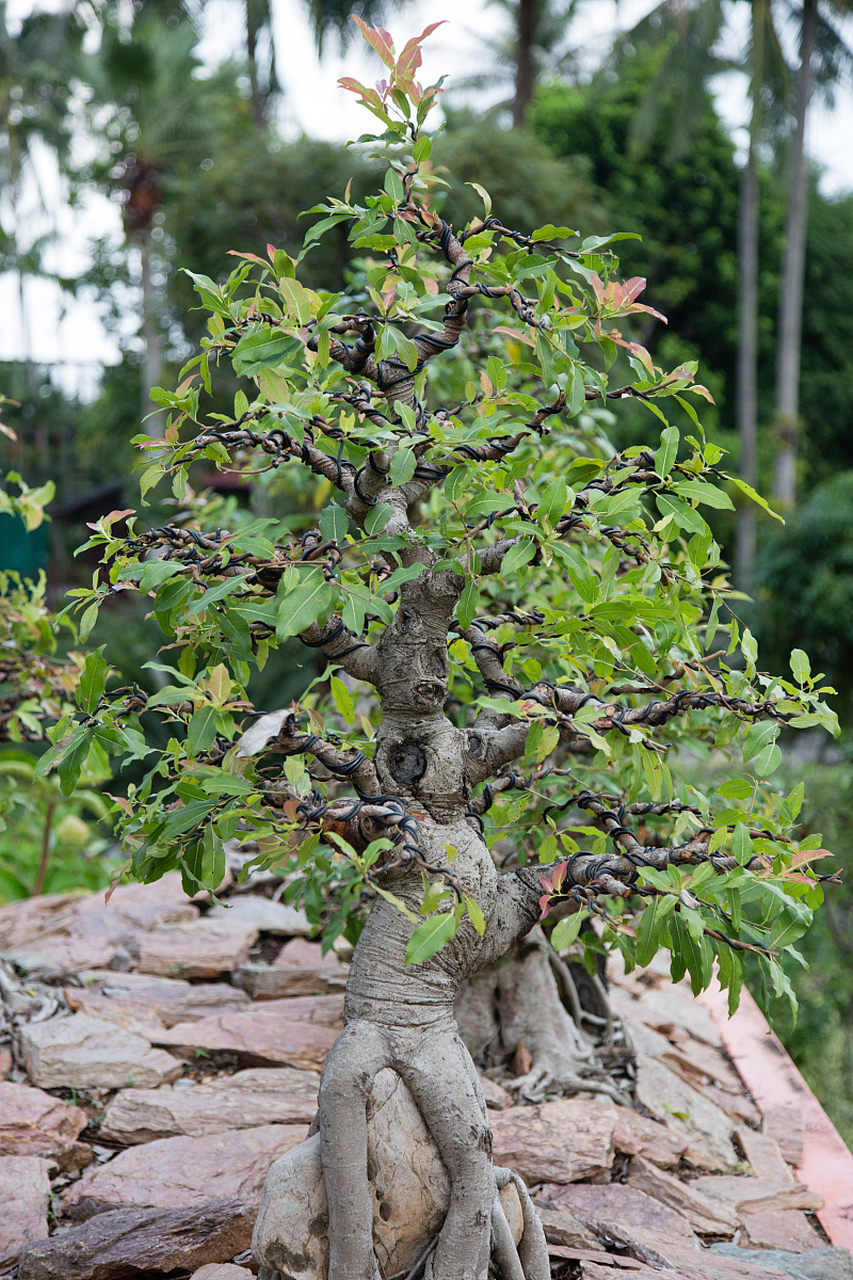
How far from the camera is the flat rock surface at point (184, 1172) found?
2414 mm

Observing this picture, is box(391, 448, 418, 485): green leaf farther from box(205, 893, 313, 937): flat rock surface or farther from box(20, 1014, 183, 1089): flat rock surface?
box(205, 893, 313, 937): flat rock surface

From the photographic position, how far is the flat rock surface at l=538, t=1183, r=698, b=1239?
2459 mm

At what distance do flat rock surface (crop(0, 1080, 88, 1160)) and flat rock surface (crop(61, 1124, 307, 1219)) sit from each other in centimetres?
13

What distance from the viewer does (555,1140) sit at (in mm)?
2689

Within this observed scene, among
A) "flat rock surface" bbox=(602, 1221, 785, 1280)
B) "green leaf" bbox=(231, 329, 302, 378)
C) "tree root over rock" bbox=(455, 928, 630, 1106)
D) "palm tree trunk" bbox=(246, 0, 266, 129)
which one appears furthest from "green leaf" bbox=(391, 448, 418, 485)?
"palm tree trunk" bbox=(246, 0, 266, 129)

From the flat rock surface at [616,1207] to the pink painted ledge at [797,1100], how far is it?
49 cm

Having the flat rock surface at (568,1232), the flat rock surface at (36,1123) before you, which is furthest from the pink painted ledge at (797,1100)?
the flat rock surface at (36,1123)

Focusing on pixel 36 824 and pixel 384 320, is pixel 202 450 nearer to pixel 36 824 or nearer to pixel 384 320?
pixel 384 320

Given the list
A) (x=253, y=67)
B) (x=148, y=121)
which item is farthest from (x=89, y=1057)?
(x=253, y=67)

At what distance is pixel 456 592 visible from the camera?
191cm

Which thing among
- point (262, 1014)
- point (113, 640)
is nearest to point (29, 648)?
point (262, 1014)

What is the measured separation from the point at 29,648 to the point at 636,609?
2.35 metres

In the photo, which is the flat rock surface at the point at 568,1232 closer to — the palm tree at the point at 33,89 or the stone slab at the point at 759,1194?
the stone slab at the point at 759,1194

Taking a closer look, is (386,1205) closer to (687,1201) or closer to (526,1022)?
(687,1201)
